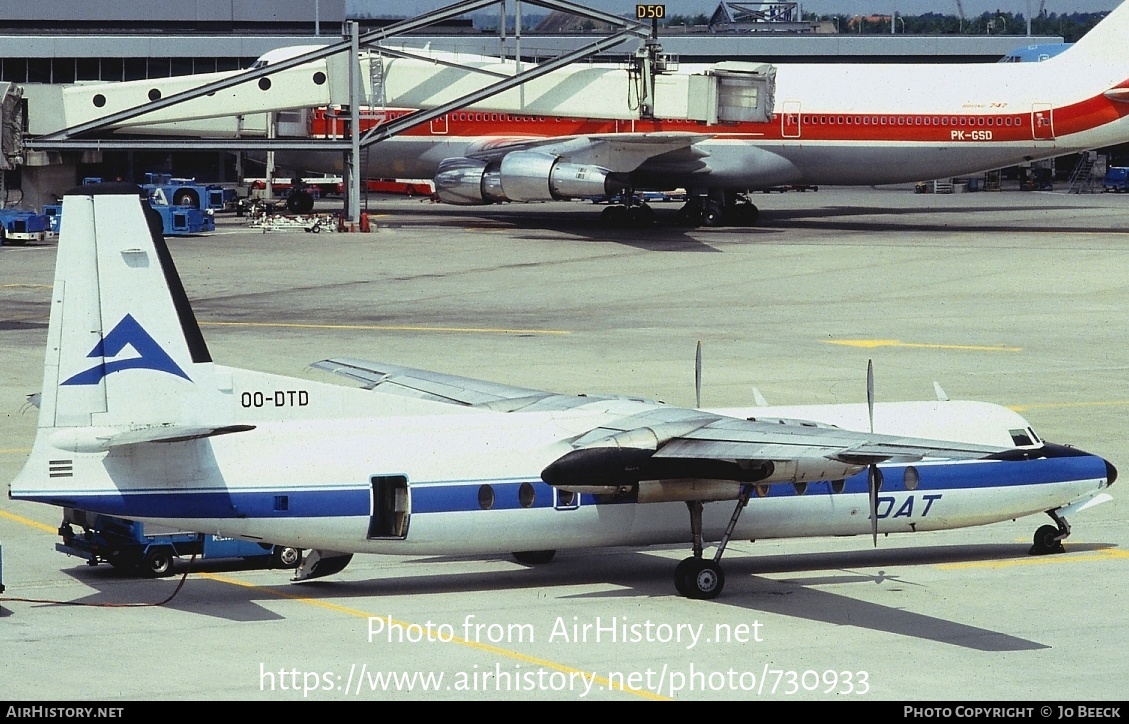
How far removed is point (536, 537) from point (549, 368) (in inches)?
791

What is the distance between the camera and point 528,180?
245ft

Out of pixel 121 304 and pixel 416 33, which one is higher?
pixel 416 33

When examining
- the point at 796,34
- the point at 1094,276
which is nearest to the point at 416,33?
the point at 796,34

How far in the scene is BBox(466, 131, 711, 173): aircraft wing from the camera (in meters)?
73.8

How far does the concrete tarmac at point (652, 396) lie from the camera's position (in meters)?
19.8

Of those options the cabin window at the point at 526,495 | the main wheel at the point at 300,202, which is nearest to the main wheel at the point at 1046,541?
the cabin window at the point at 526,495

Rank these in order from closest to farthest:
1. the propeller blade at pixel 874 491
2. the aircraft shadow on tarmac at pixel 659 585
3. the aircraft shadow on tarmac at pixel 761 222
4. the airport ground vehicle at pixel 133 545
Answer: the propeller blade at pixel 874 491 < the aircraft shadow on tarmac at pixel 659 585 < the airport ground vehicle at pixel 133 545 < the aircraft shadow on tarmac at pixel 761 222

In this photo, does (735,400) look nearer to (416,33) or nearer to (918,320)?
(918,320)

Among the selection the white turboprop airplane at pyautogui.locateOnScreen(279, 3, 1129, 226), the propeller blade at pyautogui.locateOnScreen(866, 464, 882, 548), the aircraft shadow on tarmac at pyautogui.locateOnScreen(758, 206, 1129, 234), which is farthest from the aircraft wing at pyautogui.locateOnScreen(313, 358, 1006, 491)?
the aircraft shadow on tarmac at pyautogui.locateOnScreen(758, 206, 1129, 234)

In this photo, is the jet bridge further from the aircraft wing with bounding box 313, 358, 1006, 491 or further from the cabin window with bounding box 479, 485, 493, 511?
the cabin window with bounding box 479, 485, 493, 511

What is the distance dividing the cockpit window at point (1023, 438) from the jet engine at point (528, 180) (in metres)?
48.3

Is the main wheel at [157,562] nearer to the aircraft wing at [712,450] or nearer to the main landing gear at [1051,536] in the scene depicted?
the aircraft wing at [712,450]

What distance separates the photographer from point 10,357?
45.2 m
